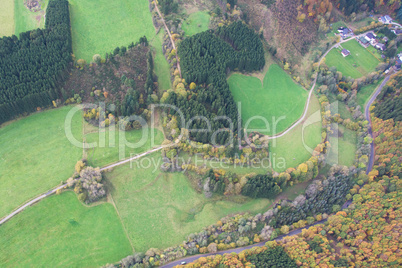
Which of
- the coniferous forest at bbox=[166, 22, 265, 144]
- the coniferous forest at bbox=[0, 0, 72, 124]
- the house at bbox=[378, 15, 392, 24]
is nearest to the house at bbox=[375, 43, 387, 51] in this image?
the house at bbox=[378, 15, 392, 24]

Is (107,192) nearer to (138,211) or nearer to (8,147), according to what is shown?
(138,211)

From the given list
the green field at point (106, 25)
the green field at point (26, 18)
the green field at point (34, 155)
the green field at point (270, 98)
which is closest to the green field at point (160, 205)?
the green field at point (34, 155)

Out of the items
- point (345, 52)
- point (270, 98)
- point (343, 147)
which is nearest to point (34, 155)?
point (270, 98)

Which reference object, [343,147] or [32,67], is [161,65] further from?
[343,147]

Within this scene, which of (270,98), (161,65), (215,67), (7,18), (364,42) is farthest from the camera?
(364,42)

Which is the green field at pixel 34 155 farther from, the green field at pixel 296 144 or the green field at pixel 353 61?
the green field at pixel 353 61

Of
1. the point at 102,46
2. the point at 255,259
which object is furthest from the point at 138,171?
the point at 102,46
